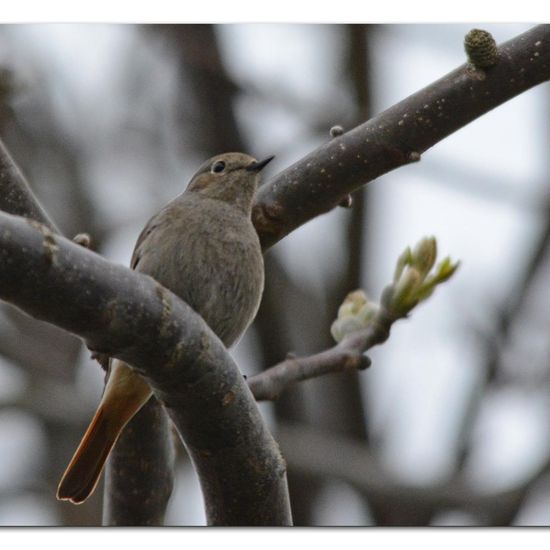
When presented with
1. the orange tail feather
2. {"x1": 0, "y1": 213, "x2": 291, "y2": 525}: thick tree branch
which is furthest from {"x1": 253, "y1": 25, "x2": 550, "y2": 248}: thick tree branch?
the orange tail feather

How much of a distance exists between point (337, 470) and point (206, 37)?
139 cm

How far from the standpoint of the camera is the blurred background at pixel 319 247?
282 centimetres

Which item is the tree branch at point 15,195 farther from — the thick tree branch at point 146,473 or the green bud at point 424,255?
the green bud at point 424,255

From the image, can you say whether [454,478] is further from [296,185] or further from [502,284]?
[296,185]

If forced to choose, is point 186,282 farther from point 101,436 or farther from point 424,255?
point 424,255

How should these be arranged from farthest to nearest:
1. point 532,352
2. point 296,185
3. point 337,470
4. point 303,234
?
point 303,234 → point 337,470 → point 532,352 → point 296,185

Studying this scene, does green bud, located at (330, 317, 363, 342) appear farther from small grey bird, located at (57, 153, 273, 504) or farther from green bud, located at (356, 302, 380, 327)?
small grey bird, located at (57, 153, 273, 504)

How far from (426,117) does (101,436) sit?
850mm

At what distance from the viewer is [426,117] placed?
6.44 feet

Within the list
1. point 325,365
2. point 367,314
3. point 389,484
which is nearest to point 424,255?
point 367,314

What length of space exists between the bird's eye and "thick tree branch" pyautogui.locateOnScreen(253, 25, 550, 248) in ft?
1.85

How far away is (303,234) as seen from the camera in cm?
381

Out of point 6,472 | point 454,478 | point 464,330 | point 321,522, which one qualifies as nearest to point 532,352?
point 464,330

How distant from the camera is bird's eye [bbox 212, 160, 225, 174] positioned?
2.60 meters
